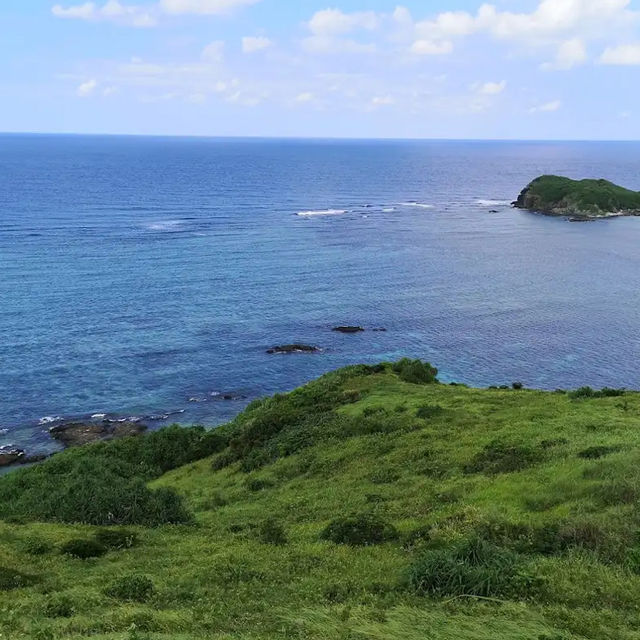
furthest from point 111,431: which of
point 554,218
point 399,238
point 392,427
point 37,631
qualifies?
point 554,218

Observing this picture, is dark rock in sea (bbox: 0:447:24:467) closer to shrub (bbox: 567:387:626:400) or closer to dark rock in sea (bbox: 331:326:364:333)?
shrub (bbox: 567:387:626:400)

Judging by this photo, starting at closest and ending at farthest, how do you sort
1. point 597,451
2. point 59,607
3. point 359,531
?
point 59,607, point 359,531, point 597,451

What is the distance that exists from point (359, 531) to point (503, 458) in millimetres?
11288

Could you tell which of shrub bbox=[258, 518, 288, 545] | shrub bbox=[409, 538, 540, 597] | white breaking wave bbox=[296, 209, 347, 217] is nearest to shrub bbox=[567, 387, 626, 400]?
shrub bbox=[258, 518, 288, 545]

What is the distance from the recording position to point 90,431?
2387 inches

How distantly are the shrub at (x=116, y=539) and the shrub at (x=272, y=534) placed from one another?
17.5ft

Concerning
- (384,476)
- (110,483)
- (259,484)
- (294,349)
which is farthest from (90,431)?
(384,476)

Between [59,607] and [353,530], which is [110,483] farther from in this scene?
[59,607]

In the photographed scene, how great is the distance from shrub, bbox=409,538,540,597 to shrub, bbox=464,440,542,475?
38.9ft

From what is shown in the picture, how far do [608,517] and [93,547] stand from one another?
19486 mm

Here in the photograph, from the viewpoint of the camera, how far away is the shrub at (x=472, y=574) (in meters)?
18.8

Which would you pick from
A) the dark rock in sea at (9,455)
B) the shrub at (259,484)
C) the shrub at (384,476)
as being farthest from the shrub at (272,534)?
the dark rock in sea at (9,455)

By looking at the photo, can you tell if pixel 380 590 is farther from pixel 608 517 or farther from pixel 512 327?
pixel 512 327

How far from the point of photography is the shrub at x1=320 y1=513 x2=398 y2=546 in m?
25.0
